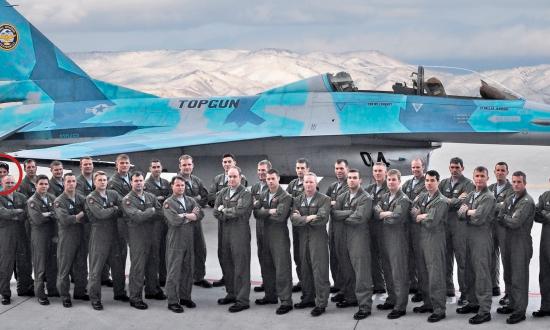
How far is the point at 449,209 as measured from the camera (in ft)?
25.2

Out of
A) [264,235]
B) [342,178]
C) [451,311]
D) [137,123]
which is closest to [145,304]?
[264,235]

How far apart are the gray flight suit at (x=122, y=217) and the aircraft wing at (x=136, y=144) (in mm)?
3649

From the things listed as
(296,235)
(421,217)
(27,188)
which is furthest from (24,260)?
(421,217)

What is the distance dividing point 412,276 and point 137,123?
23.9ft

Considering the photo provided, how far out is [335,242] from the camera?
26.1ft

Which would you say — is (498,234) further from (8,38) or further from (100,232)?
(8,38)

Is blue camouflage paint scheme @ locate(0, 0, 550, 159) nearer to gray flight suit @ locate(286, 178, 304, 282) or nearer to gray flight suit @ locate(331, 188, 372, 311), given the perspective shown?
gray flight suit @ locate(286, 178, 304, 282)

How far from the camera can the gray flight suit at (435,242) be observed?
725 cm

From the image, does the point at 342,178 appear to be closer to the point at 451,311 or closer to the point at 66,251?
the point at 451,311

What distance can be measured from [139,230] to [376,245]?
2507 mm

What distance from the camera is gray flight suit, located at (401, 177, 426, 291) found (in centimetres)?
762

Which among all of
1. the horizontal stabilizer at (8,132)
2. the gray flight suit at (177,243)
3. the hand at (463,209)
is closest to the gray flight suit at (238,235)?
the gray flight suit at (177,243)

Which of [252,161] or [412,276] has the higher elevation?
[252,161]

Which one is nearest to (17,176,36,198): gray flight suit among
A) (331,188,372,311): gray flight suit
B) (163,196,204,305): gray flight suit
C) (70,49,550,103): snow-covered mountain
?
(163,196,204,305): gray flight suit
